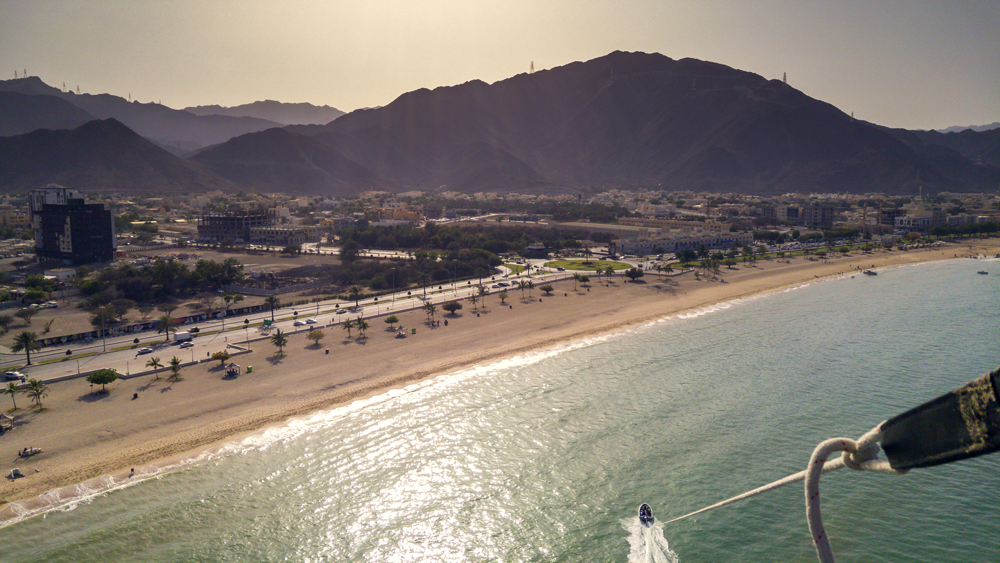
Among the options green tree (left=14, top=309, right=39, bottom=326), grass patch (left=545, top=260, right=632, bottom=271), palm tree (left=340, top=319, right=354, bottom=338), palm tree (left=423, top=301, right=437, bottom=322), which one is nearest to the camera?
palm tree (left=340, top=319, right=354, bottom=338)

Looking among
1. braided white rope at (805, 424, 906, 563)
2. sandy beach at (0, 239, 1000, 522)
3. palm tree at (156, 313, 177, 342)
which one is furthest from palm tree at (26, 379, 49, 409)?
braided white rope at (805, 424, 906, 563)

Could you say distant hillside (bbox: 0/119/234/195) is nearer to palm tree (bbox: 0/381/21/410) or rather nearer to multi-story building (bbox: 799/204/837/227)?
palm tree (bbox: 0/381/21/410)

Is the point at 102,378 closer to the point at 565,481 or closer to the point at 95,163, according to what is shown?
the point at 565,481

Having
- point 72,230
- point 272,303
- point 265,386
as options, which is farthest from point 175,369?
point 72,230

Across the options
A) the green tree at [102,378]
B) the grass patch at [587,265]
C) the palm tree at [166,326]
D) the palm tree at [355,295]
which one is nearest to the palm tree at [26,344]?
the palm tree at [166,326]

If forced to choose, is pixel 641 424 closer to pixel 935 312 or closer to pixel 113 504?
pixel 113 504

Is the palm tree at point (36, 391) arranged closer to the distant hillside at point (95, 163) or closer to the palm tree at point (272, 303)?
the palm tree at point (272, 303)

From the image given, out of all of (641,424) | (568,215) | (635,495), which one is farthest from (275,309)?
(568,215)
